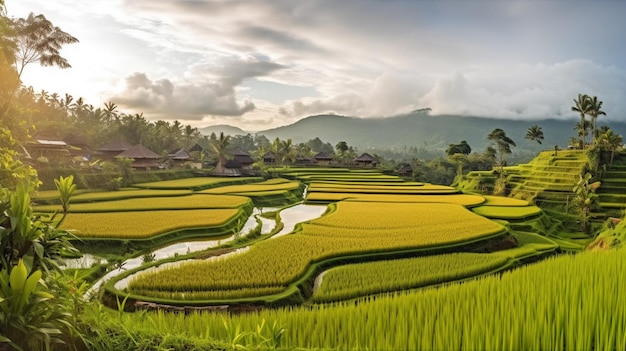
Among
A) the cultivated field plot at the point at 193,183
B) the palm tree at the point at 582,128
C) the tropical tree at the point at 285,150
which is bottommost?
the cultivated field plot at the point at 193,183

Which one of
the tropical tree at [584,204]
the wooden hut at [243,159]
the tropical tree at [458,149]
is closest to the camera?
the tropical tree at [584,204]

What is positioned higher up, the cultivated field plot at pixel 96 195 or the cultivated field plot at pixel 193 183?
the cultivated field plot at pixel 193 183

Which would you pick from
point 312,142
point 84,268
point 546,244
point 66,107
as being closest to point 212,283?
point 84,268

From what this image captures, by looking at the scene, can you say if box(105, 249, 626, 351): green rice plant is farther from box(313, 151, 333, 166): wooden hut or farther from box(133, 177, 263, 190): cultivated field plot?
box(313, 151, 333, 166): wooden hut

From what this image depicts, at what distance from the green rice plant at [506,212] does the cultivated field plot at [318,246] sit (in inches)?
85.9

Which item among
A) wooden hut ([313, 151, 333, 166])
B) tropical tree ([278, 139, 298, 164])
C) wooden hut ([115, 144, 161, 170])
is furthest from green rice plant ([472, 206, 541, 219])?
wooden hut ([313, 151, 333, 166])

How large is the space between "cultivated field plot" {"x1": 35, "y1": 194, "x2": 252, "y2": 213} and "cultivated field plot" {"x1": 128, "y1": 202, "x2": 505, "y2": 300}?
23.3ft

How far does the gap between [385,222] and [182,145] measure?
59999mm

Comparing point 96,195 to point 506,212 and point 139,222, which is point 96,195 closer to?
point 139,222

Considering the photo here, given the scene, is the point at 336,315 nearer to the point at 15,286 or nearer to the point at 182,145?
the point at 15,286

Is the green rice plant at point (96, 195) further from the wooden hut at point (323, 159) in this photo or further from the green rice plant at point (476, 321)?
the wooden hut at point (323, 159)

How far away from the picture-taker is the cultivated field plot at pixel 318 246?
8819 millimetres

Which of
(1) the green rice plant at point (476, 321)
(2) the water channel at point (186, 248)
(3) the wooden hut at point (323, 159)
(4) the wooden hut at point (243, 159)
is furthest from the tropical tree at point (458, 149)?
(1) the green rice plant at point (476, 321)

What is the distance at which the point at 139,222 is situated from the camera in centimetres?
1622
